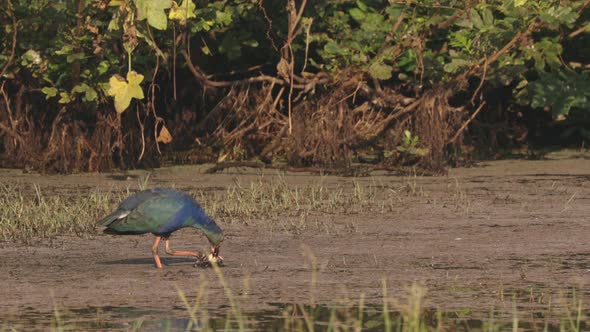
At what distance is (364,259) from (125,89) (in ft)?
5.51

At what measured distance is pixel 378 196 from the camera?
10.2m

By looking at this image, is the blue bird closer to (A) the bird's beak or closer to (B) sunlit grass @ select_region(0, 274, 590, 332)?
(A) the bird's beak

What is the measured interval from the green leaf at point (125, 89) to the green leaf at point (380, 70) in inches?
180

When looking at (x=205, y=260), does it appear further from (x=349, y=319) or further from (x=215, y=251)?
(x=349, y=319)

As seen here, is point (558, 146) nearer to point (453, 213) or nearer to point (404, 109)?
point (404, 109)

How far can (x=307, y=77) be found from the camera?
1273 cm

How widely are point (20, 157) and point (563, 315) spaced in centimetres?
772

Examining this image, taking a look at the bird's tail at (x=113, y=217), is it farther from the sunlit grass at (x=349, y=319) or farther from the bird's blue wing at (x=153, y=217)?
the sunlit grass at (x=349, y=319)

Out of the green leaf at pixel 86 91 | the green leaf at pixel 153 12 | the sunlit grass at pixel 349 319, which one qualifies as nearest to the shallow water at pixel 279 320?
the sunlit grass at pixel 349 319

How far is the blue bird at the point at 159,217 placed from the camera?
6914 mm

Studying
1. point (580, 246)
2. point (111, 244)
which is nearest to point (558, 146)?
point (580, 246)

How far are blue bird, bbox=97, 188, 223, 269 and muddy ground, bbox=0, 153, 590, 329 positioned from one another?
8.6 inches

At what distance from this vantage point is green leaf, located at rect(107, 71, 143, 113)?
7400mm

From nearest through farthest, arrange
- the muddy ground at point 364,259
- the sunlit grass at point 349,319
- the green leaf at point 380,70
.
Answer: the sunlit grass at point 349,319 < the muddy ground at point 364,259 < the green leaf at point 380,70
